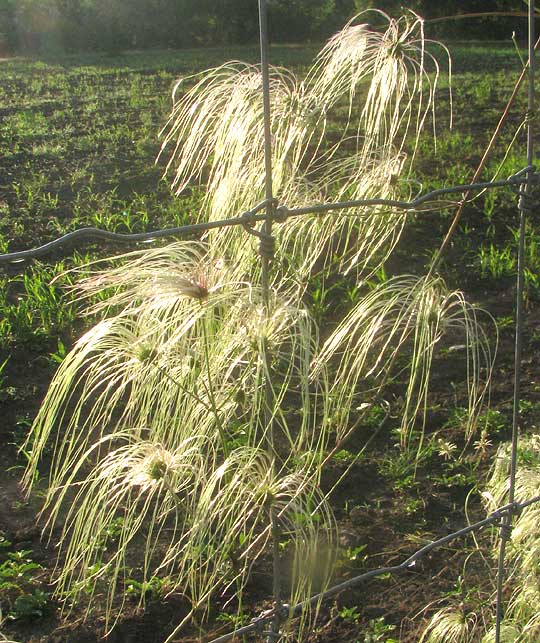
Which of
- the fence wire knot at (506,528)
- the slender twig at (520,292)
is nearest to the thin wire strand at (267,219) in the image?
the slender twig at (520,292)

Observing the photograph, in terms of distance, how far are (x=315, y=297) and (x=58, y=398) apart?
7.16ft

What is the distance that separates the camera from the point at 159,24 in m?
17.7

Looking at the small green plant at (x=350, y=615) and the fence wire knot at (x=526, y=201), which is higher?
the fence wire knot at (x=526, y=201)

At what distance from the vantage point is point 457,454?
101 inches

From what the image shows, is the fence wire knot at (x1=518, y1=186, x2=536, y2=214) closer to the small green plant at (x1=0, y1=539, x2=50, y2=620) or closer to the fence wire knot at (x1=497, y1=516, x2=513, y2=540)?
the fence wire knot at (x1=497, y1=516, x2=513, y2=540)

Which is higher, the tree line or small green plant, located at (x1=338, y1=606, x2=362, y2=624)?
the tree line

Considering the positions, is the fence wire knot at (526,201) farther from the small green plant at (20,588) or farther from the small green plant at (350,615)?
the small green plant at (20,588)

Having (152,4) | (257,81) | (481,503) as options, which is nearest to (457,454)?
(481,503)

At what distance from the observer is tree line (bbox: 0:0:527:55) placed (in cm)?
1650

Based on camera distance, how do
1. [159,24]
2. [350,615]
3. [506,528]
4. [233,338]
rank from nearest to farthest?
[233,338] < [506,528] < [350,615] < [159,24]

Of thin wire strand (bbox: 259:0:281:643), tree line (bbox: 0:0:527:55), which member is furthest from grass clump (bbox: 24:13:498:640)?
tree line (bbox: 0:0:527:55)

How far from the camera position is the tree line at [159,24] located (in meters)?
16.5

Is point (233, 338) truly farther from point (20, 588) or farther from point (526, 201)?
point (20, 588)

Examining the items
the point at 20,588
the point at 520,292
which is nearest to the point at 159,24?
the point at 20,588
